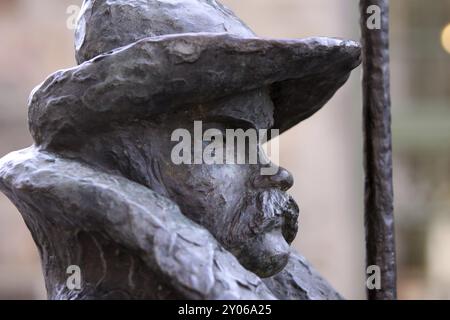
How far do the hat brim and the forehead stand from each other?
0.03 metres

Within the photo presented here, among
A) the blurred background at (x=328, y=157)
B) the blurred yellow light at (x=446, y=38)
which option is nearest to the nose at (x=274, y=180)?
the blurred background at (x=328, y=157)

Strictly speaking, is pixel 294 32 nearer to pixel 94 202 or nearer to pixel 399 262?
pixel 399 262

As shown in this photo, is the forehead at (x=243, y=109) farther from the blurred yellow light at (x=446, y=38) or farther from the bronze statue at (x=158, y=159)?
Result: the blurred yellow light at (x=446, y=38)

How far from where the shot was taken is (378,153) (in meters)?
1.38

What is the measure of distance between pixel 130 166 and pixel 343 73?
0.35 metres

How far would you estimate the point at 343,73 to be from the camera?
4.14 feet

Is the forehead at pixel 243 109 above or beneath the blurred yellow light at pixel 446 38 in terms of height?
beneath

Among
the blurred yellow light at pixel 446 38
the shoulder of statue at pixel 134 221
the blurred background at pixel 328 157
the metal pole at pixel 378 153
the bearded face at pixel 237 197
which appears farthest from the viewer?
the blurred yellow light at pixel 446 38

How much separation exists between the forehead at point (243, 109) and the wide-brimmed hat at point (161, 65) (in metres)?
0.02

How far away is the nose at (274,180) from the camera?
1.23 m

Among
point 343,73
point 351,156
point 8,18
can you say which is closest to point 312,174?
point 351,156

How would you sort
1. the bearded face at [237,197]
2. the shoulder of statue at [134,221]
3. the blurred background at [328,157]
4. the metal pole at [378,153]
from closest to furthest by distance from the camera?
the shoulder of statue at [134,221] < the bearded face at [237,197] < the metal pole at [378,153] < the blurred background at [328,157]

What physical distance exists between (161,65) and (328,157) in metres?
2.19
